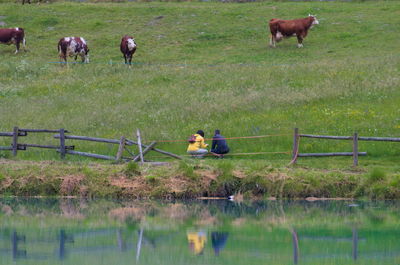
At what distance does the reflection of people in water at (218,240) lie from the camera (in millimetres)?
16344

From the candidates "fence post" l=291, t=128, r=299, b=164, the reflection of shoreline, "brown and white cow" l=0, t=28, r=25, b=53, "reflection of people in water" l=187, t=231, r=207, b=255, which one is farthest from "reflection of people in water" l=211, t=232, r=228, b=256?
"brown and white cow" l=0, t=28, r=25, b=53

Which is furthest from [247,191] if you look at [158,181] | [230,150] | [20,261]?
[20,261]

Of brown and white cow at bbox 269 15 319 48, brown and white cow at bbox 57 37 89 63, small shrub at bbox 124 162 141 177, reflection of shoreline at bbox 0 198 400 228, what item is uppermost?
brown and white cow at bbox 269 15 319 48

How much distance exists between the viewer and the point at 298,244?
1680 cm

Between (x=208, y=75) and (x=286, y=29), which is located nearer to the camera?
(x=208, y=75)

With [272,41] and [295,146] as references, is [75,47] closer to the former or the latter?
[272,41]

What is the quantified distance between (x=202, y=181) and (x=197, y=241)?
5553 millimetres

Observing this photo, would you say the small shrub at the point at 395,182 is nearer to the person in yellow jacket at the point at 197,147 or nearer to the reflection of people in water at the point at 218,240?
the reflection of people in water at the point at 218,240

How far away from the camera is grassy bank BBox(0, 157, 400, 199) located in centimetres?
2208

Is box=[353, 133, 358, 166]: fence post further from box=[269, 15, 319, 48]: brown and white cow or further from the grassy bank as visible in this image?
box=[269, 15, 319, 48]: brown and white cow

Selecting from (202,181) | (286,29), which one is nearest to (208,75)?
(286,29)

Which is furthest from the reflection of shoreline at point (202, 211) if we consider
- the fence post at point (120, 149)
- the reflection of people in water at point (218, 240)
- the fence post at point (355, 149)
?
the fence post at point (120, 149)

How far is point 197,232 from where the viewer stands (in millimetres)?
18000

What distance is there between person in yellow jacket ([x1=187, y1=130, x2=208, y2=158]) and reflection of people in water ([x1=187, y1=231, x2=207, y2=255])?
7795 millimetres
